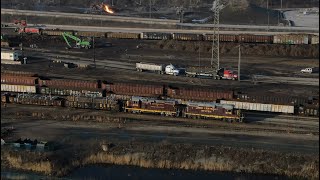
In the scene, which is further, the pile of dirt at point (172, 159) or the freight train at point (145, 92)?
the freight train at point (145, 92)

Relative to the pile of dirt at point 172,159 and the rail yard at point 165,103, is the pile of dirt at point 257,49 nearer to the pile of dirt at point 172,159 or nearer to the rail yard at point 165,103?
the rail yard at point 165,103

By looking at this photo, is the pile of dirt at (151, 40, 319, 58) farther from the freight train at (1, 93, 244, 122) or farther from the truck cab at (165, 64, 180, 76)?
the freight train at (1, 93, 244, 122)

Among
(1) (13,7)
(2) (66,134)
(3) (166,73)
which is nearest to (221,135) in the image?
(2) (66,134)

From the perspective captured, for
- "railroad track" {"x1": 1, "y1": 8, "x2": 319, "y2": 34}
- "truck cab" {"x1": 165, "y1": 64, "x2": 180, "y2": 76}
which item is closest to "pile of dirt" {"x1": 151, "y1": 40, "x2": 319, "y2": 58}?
"truck cab" {"x1": 165, "y1": 64, "x2": 180, "y2": 76}

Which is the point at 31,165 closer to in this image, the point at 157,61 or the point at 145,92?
the point at 145,92

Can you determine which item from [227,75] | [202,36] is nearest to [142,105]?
[227,75]

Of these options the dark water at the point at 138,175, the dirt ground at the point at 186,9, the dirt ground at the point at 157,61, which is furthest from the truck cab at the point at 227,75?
the dirt ground at the point at 186,9
